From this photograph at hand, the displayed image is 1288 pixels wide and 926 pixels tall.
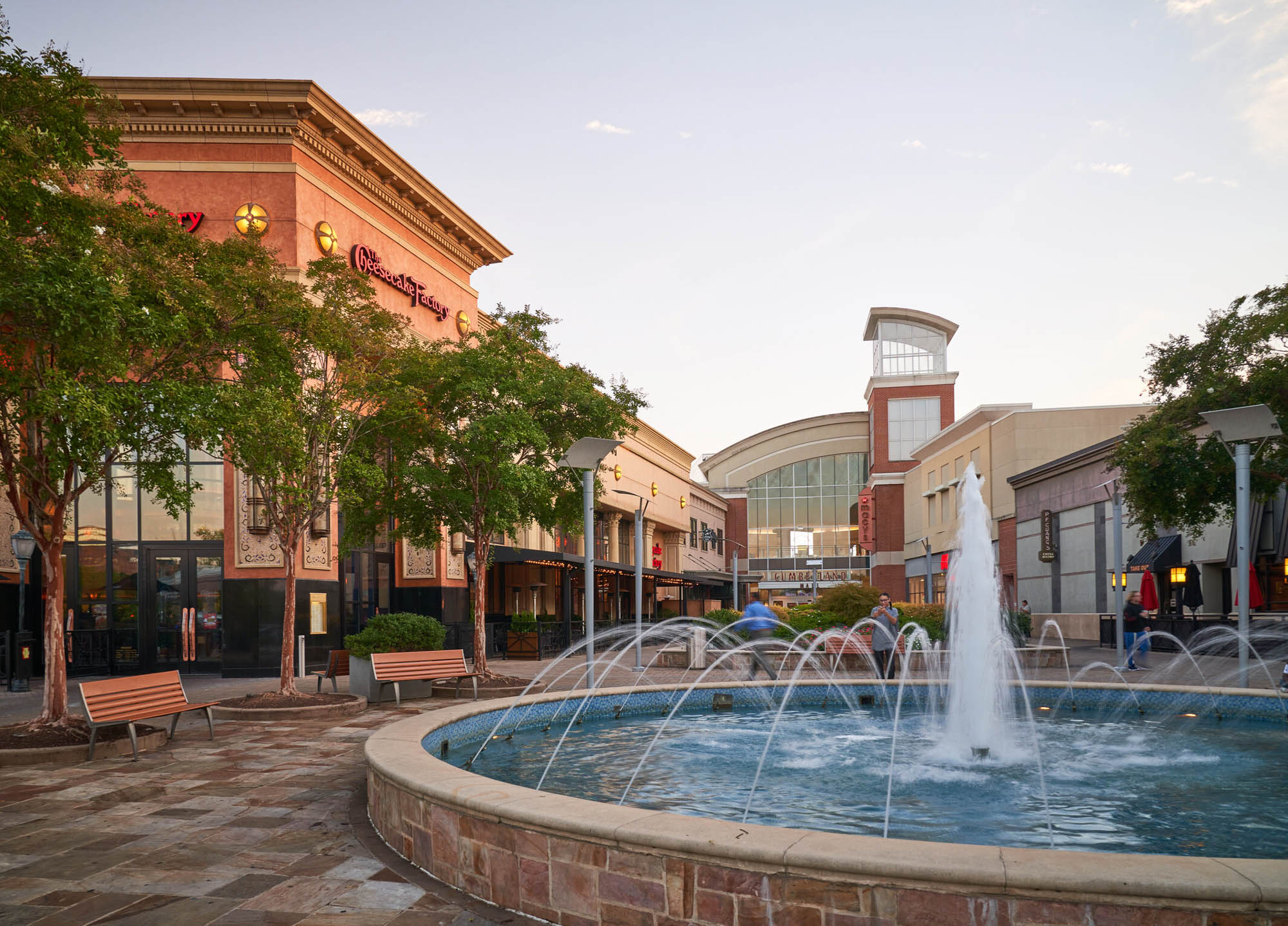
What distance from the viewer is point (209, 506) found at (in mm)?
24484

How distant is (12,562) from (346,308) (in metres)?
14.4

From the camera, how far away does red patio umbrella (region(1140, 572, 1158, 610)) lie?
27547 mm

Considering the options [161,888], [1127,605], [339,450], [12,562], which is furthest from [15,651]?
[1127,605]

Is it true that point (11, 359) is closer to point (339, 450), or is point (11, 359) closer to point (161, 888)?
point (339, 450)

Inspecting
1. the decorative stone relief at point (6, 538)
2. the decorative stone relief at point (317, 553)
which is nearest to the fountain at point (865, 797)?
the decorative stone relief at point (317, 553)

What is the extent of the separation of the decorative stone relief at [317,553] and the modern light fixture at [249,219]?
7.50 m

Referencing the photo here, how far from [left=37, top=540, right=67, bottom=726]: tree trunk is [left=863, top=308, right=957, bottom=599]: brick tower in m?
69.3

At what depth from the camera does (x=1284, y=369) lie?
20.7 meters

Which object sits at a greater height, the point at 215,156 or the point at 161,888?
the point at 215,156

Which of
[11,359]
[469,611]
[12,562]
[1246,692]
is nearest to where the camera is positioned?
[11,359]

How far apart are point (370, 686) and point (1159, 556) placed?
27.8 metres

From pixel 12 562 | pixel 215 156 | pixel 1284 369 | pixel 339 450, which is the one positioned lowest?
pixel 12 562

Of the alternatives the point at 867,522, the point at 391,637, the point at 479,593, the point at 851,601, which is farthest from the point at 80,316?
the point at 867,522

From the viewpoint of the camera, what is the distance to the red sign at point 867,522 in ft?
252
